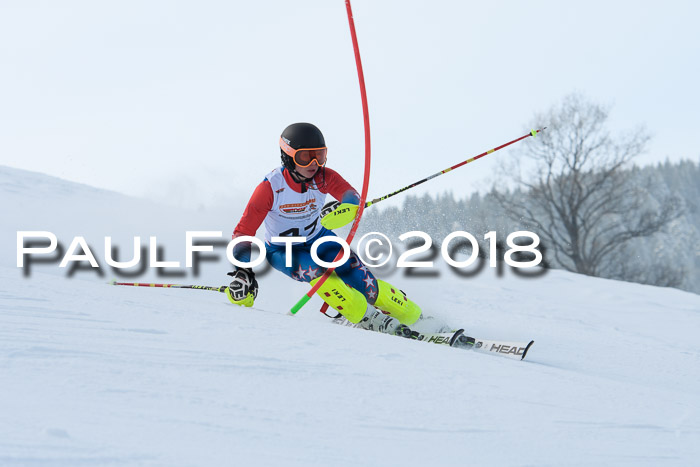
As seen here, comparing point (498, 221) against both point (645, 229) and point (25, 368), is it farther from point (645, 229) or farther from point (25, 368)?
point (25, 368)

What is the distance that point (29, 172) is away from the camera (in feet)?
28.2

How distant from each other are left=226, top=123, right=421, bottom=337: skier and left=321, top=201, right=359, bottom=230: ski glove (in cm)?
1

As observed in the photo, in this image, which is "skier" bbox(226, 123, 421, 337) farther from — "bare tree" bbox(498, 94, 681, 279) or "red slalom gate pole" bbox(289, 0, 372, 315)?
"bare tree" bbox(498, 94, 681, 279)

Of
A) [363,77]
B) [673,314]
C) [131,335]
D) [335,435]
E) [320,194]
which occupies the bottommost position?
[673,314]

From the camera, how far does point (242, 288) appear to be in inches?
143

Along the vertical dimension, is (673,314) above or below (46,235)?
below

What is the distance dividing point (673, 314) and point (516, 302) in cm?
188

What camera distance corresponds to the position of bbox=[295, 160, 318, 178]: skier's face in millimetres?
3774

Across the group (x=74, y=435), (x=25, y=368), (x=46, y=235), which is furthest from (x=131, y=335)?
(x=46, y=235)

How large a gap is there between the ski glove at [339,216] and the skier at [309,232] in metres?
0.01
